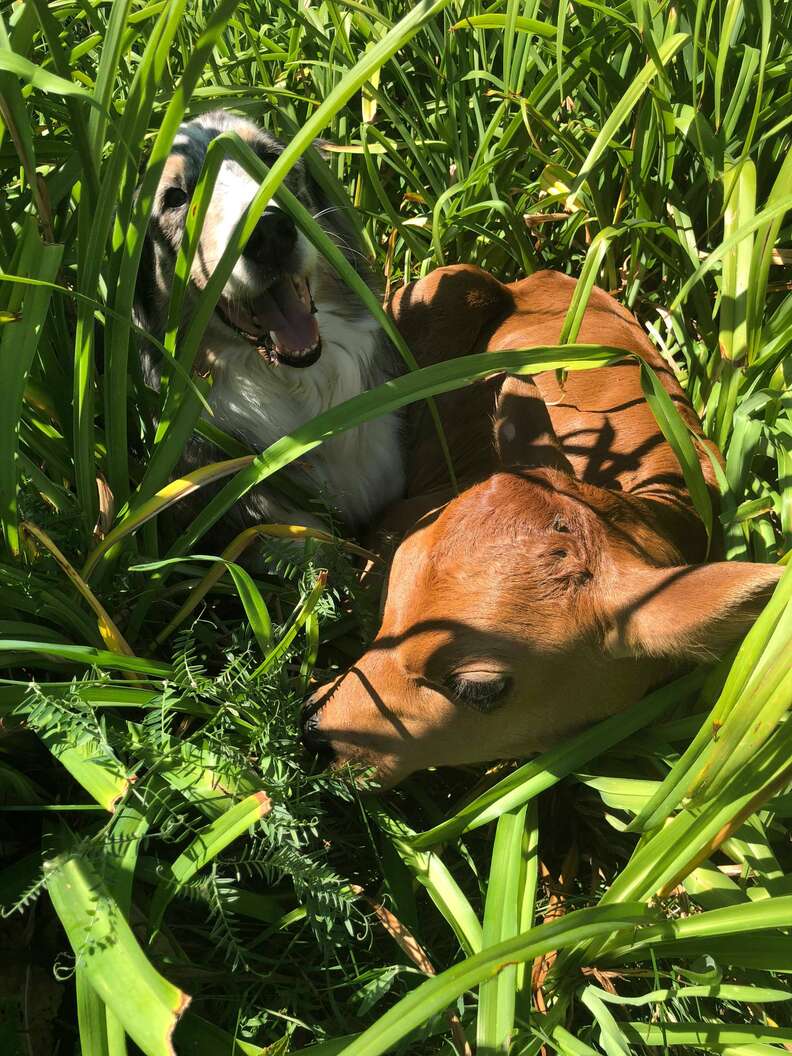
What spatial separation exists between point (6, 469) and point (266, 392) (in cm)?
146

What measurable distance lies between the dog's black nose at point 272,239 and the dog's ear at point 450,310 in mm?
1006

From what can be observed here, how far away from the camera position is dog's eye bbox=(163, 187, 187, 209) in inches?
136

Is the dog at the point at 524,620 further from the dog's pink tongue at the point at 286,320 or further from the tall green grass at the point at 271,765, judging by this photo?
the dog's pink tongue at the point at 286,320

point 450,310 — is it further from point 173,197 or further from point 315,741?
point 315,741

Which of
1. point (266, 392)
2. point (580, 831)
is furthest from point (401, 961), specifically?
point (266, 392)

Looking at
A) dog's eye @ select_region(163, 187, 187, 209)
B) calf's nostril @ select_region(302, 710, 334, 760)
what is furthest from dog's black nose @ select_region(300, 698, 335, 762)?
dog's eye @ select_region(163, 187, 187, 209)

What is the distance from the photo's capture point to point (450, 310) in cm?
429

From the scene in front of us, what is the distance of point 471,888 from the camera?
280 centimetres

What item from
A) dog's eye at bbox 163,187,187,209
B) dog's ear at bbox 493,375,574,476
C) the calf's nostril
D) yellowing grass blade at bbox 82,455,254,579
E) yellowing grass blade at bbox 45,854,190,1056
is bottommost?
the calf's nostril

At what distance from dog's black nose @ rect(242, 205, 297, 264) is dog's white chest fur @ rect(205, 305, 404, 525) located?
356 mm

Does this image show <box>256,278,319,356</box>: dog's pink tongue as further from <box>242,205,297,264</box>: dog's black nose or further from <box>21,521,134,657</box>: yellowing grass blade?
<box>21,521,134,657</box>: yellowing grass blade

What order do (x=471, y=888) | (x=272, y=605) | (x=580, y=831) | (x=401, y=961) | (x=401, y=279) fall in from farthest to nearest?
(x=401, y=279) < (x=272, y=605) < (x=580, y=831) < (x=471, y=888) < (x=401, y=961)

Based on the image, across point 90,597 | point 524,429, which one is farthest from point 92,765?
point 524,429

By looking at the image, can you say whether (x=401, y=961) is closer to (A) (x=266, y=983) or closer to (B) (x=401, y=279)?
(A) (x=266, y=983)
